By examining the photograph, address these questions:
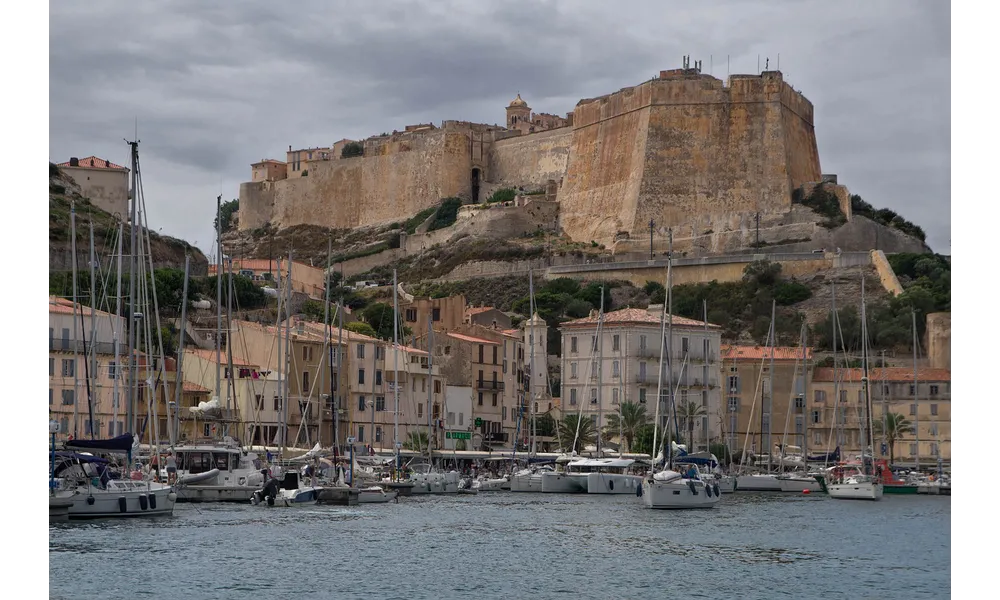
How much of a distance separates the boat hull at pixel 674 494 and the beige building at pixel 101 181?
1394 inches

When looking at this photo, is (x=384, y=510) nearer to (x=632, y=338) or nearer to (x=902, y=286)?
(x=632, y=338)

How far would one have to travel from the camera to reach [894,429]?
173 feet

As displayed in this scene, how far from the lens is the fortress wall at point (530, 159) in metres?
93.4

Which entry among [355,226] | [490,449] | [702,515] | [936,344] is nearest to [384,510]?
[702,515]

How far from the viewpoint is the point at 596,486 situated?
45.0 metres

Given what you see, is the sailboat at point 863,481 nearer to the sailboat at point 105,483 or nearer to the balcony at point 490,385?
the balcony at point 490,385

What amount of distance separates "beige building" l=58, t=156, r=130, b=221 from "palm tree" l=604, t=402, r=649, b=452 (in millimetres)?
25092

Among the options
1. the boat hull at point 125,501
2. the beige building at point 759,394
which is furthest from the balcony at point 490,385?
the boat hull at point 125,501

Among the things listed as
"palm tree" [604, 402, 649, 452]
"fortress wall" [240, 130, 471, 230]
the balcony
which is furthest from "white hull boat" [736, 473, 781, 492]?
"fortress wall" [240, 130, 471, 230]

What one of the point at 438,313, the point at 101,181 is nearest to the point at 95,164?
the point at 101,181

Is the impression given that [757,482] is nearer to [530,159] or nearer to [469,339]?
[469,339]

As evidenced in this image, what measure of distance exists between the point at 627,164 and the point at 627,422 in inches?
1387

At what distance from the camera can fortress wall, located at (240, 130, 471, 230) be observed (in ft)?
316
